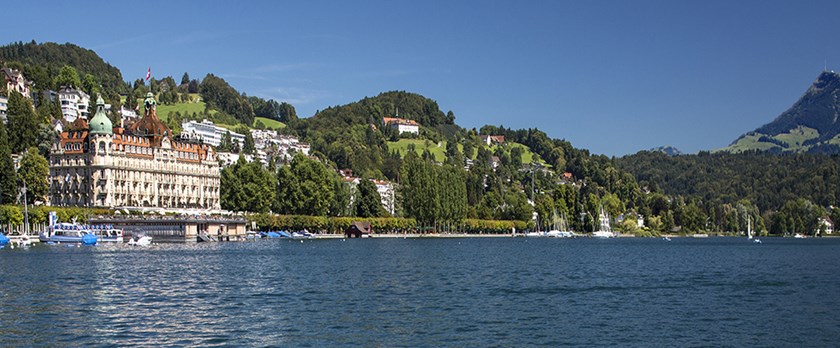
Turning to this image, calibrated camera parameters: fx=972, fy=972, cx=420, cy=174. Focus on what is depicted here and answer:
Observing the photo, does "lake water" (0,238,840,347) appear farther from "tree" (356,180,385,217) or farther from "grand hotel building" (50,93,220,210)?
"tree" (356,180,385,217)

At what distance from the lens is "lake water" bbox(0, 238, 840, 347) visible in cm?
3647

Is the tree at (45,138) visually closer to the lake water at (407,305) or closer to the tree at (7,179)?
the tree at (7,179)

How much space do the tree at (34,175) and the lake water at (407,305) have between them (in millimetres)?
62967

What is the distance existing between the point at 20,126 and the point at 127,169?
19.6 m

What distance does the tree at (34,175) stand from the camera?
136 meters

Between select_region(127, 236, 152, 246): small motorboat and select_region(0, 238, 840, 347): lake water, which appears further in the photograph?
select_region(127, 236, 152, 246): small motorboat

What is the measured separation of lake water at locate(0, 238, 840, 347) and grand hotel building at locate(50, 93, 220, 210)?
245ft

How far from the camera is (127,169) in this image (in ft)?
500

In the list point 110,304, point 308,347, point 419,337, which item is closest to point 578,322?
point 419,337

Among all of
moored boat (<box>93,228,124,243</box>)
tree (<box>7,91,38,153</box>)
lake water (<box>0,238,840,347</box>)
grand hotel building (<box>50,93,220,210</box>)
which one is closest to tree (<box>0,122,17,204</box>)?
moored boat (<box>93,228,124,243</box>)

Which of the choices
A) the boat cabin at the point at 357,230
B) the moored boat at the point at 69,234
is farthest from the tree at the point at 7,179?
the boat cabin at the point at 357,230

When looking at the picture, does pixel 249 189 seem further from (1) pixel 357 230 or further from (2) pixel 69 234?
(2) pixel 69 234

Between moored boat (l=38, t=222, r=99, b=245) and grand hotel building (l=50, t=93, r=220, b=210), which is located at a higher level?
grand hotel building (l=50, t=93, r=220, b=210)

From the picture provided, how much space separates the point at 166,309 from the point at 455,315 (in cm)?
1307
